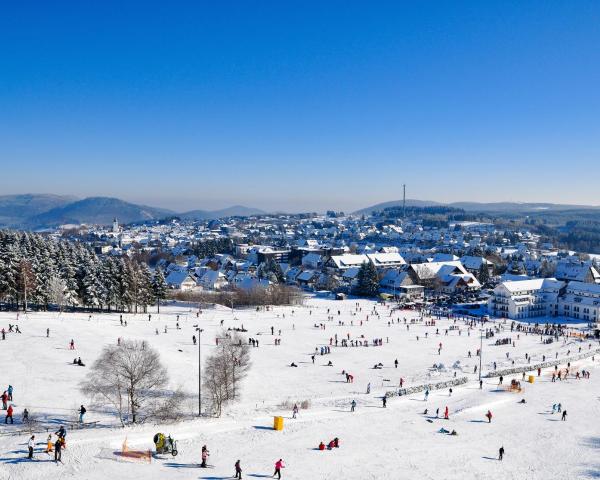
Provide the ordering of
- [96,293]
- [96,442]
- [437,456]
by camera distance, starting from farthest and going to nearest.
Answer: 1. [96,293]
2. [437,456]
3. [96,442]

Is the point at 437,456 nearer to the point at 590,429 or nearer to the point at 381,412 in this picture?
the point at 381,412

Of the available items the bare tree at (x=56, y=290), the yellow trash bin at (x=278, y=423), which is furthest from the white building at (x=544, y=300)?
the bare tree at (x=56, y=290)

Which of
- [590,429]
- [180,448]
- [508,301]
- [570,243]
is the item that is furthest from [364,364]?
[570,243]

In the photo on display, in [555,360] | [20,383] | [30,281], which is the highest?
[30,281]

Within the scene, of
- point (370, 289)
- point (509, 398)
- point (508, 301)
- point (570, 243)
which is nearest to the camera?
point (509, 398)

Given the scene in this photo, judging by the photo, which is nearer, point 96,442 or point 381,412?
point 96,442

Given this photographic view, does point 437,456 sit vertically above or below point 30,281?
below

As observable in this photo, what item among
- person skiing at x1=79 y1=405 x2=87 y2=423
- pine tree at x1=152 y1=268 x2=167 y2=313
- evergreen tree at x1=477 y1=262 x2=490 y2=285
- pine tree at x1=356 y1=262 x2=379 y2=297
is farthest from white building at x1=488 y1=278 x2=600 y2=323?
person skiing at x1=79 y1=405 x2=87 y2=423

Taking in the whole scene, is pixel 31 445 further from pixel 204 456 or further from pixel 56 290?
pixel 56 290

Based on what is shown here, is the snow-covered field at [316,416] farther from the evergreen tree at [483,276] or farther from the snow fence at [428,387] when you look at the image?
the evergreen tree at [483,276]
